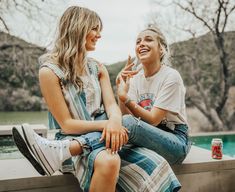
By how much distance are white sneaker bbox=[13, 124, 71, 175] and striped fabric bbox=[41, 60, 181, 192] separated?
11cm

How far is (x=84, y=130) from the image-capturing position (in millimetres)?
1439

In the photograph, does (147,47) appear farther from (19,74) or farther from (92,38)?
(19,74)

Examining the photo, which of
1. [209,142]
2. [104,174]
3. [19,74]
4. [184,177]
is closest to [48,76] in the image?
[104,174]

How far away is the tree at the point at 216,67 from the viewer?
7.87m

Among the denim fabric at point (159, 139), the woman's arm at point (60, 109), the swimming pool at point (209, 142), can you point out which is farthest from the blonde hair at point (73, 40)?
the swimming pool at point (209, 142)

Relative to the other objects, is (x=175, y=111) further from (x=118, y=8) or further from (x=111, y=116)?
(x=118, y=8)

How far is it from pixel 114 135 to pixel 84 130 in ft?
0.59

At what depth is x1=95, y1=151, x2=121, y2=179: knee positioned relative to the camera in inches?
48.3

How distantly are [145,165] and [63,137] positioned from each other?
0.43 m

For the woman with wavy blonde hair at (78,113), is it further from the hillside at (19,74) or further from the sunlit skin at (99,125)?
the hillside at (19,74)

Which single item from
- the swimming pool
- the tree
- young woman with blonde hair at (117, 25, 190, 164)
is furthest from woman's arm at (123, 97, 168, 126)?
the tree

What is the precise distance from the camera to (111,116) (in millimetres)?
1459

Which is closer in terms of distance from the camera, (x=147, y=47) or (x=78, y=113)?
(x=78, y=113)

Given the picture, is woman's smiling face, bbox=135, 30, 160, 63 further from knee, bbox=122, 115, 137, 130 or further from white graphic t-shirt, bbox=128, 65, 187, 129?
knee, bbox=122, 115, 137, 130
